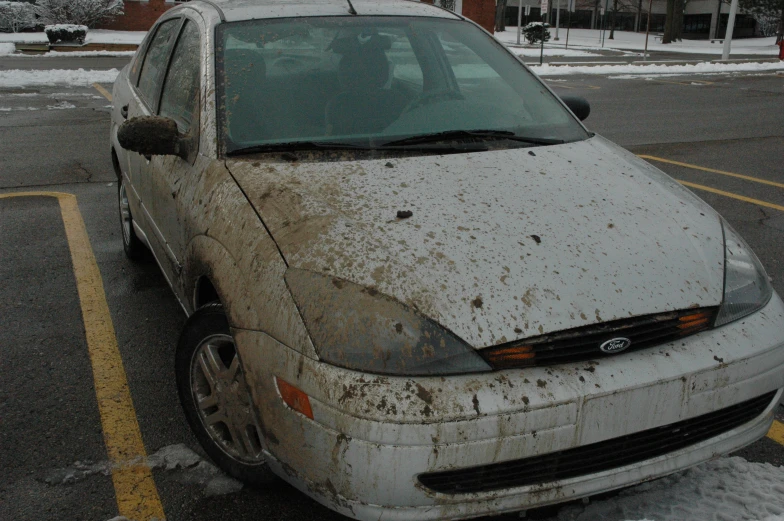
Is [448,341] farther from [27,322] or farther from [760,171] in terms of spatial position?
[760,171]

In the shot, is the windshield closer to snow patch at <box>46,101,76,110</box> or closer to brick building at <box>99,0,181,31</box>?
snow patch at <box>46,101,76,110</box>

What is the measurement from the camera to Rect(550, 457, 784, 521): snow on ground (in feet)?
7.60

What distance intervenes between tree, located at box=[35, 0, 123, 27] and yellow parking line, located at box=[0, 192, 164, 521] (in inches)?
1071

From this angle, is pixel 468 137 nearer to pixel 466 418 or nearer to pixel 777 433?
pixel 466 418

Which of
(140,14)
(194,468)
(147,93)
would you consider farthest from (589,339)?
(140,14)

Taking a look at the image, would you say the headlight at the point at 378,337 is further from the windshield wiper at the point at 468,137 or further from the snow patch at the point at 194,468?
the windshield wiper at the point at 468,137

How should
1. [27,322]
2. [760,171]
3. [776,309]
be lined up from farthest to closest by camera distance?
[760,171] → [27,322] → [776,309]

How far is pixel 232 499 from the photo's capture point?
254 cm

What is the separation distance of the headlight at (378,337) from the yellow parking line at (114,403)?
3.22ft

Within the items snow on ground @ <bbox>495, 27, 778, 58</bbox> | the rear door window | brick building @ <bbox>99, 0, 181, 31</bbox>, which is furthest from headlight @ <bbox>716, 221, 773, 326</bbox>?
snow on ground @ <bbox>495, 27, 778, 58</bbox>

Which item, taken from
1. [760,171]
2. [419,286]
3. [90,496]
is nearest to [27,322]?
[90,496]

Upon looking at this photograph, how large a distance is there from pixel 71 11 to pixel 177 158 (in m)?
29.7

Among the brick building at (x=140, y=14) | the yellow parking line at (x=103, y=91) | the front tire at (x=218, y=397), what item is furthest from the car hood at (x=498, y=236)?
the brick building at (x=140, y=14)

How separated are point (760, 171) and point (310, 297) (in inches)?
272
